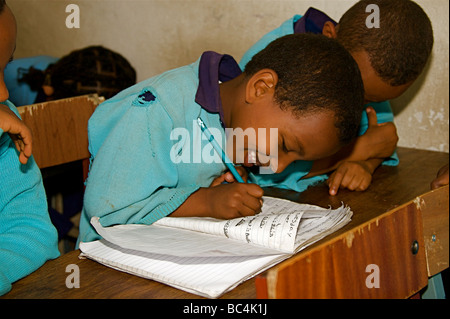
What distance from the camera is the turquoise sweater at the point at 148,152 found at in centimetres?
97

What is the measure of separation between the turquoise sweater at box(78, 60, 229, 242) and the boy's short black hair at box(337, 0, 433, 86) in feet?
1.40

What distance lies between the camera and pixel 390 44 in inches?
48.6

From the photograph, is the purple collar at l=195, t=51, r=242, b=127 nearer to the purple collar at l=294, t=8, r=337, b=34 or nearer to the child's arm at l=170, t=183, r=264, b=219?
the child's arm at l=170, t=183, r=264, b=219

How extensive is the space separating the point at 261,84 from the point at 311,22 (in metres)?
0.48

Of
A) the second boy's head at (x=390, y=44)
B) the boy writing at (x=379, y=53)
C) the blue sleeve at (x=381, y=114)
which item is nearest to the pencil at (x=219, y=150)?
the boy writing at (x=379, y=53)

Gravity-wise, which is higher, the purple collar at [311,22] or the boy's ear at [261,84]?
the purple collar at [311,22]

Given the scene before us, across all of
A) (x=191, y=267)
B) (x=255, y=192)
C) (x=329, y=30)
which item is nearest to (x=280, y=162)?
(x=255, y=192)

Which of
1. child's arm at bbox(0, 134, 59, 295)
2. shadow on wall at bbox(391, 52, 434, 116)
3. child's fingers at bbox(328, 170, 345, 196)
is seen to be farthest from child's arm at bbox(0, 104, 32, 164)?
shadow on wall at bbox(391, 52, 434, 116)

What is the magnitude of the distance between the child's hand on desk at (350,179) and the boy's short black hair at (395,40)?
0.23 meters

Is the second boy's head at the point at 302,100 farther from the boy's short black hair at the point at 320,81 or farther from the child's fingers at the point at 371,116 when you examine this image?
the child's fingers at the point at 371,116

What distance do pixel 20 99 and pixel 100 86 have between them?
1.67 ft

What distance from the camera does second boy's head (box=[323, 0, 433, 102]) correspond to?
1238 mm

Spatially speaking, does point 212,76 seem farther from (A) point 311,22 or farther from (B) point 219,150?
(A) point 311,22
